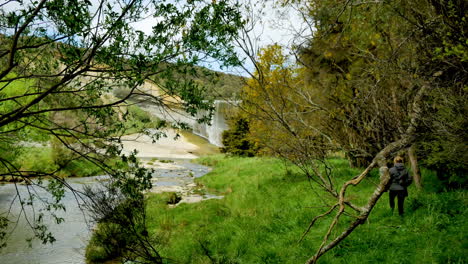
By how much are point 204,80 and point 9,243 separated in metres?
9.19

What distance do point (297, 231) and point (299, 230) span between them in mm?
75

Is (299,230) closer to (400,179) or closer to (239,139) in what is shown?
(400,179)

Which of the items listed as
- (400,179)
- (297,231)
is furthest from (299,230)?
(400,179)

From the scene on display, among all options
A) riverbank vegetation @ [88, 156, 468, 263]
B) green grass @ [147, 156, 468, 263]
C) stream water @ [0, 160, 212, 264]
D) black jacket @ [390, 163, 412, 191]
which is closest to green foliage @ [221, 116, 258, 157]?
stream water @ [0, 160, 212, 264]

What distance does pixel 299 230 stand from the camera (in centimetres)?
800

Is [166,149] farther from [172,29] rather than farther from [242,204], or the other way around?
[172,29]

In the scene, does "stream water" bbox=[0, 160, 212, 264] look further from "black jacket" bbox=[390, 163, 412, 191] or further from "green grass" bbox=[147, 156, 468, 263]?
"black jacket" bbox=[390, 163, 412, 191]

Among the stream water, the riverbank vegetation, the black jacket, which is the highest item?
the black jacket

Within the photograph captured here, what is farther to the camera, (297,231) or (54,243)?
(54,243)

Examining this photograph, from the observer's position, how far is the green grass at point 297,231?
6.09m

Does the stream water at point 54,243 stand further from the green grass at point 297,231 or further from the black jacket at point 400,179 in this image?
the black jacket at point 400,179

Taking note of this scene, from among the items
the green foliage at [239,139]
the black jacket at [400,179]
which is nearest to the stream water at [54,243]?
the black jacket at [400,179]

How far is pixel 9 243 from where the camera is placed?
9.86 metres

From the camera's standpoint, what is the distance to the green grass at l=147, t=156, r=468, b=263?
6086mm
